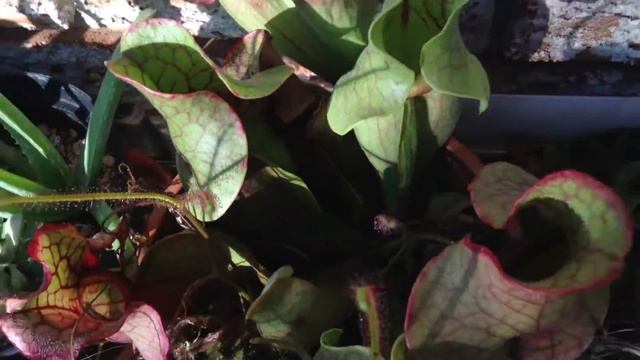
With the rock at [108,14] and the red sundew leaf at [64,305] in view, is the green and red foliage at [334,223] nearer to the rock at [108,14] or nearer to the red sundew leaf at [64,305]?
the red sundew leaf at [64,305]

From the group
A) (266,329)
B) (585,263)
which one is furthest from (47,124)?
(585,263)

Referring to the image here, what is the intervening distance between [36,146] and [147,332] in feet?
0.81

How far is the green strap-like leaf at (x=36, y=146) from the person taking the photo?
0.72 metres

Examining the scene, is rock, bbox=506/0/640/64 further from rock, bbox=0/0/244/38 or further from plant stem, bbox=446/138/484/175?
rock, bbox=0/0/244/38

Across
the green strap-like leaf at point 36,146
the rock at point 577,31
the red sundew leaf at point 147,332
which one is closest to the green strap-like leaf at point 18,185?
the green strap-like leaf at point 36,146

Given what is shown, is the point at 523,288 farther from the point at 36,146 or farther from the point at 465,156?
the point at 36,146

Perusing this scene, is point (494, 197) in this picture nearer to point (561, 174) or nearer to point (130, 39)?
point (561, 174)

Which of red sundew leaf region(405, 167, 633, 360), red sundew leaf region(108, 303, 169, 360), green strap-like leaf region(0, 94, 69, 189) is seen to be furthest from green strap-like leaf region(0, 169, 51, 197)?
red sundew leaf region(405, 167, 633, 360)

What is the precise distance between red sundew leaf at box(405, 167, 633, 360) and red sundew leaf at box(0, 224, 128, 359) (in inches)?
10.5

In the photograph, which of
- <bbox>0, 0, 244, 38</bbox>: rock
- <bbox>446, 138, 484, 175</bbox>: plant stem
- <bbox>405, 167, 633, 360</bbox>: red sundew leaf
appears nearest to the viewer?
<bbox>405, 167, 633, 360</bbox>: red sundew leaf

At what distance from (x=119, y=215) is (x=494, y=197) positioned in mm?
385

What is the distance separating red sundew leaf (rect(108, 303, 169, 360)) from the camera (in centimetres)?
61

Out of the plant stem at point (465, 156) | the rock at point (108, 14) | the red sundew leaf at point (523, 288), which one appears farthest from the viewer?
the rock at point (108, 14)

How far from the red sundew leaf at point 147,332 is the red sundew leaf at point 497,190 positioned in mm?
275
